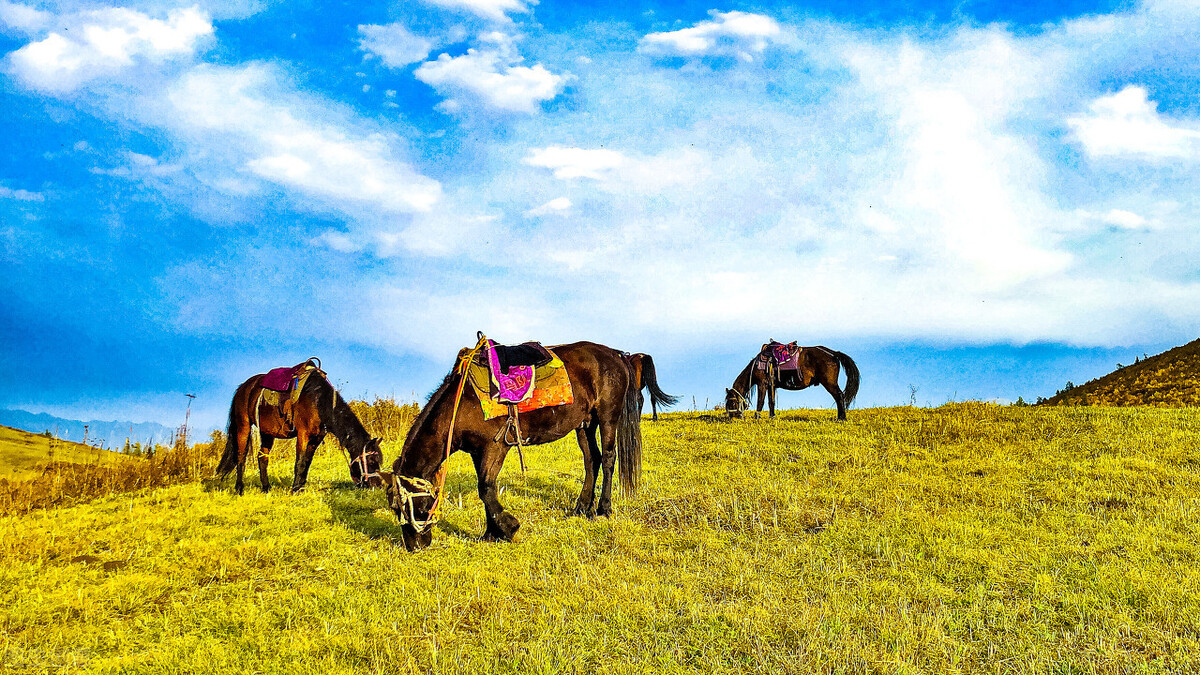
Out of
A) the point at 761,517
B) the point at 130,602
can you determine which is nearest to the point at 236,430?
the point at 130,602

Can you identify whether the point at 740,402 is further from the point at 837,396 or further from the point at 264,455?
the point at 264,455

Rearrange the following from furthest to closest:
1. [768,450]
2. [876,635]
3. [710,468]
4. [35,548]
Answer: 1. [768,450]
2. [710,468]
3. [35,548]
4. [876,635]

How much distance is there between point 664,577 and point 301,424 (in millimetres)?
7265

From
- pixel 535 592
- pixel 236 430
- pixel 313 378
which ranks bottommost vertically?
pixel 535 592

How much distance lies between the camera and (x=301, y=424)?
11047 millimetres

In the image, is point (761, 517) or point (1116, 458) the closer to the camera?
point (761, 517)

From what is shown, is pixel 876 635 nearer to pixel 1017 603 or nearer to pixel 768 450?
pixel 1017 603

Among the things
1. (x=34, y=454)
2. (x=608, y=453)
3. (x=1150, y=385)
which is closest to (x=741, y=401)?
(x=608, y=453)

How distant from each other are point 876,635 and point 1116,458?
29.5ft

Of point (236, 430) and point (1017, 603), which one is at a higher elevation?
point (236, 430)

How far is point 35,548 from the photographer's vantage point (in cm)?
810

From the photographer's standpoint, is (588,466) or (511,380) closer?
(511,380)

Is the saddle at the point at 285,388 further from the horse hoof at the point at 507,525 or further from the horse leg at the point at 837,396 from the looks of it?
the horse leg at the point at 837,396

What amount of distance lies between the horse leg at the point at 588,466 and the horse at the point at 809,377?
981 cm
